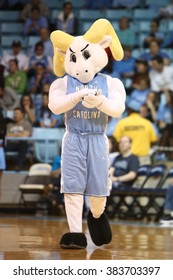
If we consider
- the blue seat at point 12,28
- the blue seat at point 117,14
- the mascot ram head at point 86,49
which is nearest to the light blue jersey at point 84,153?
the mascot ram head at point 86,49

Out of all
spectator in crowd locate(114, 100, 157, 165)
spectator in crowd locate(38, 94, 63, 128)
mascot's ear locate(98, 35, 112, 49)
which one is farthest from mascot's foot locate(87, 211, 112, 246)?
spectator in crowd locate(38, 94, 63, 128)

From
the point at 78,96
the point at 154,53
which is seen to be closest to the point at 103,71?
the point at 154,53

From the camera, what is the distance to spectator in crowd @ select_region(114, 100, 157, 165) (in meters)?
12.6

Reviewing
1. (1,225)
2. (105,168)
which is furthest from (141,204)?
(105,168)

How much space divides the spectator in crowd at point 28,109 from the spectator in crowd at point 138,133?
1.64 metres

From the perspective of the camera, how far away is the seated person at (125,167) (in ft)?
39.7

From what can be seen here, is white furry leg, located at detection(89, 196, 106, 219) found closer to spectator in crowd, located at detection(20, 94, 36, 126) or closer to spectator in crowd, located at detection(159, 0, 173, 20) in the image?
spectator in crowd, located at detection(20, 94, 36, 126)

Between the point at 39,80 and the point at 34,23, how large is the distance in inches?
82.5

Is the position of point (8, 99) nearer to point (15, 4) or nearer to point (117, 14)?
point (117, 14)

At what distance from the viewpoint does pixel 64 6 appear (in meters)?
16.1

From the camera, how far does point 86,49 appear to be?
7.12 metres
